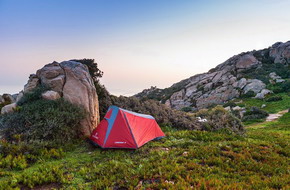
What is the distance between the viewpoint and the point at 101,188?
4.96 meters

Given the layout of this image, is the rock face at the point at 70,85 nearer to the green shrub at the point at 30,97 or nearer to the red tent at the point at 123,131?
the green shrub at the point at 30,97

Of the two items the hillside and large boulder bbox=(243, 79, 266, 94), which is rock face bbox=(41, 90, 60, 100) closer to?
the hillside

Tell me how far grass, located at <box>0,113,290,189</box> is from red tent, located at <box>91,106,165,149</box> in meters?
0.38

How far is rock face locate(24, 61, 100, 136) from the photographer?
34.8 ft

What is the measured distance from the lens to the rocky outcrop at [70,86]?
34.8 feet

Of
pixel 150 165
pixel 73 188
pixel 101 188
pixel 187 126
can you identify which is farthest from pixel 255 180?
pixel 187 126

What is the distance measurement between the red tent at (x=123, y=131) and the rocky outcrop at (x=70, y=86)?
1914 mm

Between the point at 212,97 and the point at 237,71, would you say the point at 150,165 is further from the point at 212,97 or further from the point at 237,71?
the point at 237,71

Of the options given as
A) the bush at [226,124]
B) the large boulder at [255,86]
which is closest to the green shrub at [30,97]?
the bush at [226,124]

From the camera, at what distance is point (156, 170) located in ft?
18.9

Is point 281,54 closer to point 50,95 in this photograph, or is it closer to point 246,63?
point 246,63

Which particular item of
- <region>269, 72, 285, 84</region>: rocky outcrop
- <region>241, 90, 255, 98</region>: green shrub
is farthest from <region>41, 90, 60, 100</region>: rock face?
<region>269, 72, 285, 84</region>: rocky outcrop

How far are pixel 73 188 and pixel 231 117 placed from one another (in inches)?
480

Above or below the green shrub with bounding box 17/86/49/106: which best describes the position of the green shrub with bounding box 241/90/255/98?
below
